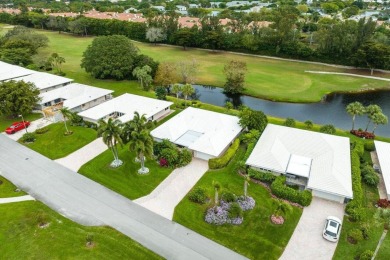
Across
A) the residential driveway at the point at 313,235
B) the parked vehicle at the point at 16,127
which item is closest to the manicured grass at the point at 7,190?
the parked vehicle at the point at 16,127

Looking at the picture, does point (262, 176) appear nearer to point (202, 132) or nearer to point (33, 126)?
point (202, 132)

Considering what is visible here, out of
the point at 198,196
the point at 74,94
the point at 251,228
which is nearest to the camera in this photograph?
the point at 251,228

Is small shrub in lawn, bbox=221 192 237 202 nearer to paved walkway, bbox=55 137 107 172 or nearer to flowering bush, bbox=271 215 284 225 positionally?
flowering bush, bbox=271 215 284 225

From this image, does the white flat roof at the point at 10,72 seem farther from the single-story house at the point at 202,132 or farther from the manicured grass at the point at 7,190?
the single-story house at the point at 202,132

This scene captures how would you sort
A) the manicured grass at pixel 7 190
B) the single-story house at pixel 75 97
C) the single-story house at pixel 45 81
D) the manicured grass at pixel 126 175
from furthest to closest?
the single-story house at pixel 45 81 < the single-story house at pixel 75 97 < the manicured grass at pixel 126 175 < the manicured grass at pixel 7 190

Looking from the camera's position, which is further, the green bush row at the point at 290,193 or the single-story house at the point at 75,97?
the single-story house at the point at 75,97

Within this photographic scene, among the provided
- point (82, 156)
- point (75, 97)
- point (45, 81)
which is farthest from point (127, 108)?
point (45, 81)
